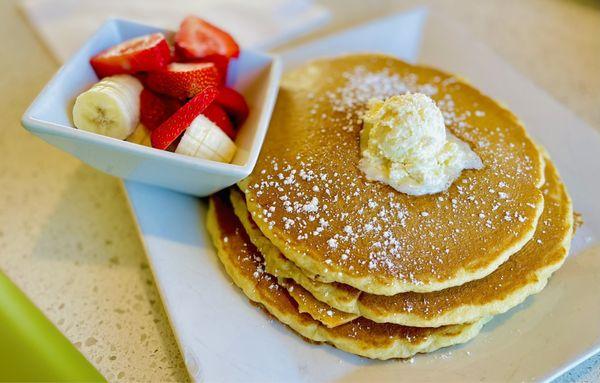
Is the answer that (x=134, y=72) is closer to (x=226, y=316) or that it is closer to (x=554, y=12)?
(x=226, y=316)

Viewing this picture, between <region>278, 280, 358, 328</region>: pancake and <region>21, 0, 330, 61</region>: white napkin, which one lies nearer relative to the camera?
<region>278, 280, 358, 328</region>: pancake

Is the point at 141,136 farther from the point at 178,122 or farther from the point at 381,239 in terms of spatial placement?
the point at 381,239

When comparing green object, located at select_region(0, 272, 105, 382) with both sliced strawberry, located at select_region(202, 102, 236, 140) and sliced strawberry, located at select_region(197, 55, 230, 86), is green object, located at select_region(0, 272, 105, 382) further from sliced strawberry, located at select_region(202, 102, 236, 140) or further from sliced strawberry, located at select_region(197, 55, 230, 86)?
sliced strawberry, located at select_region(197, 55, 230, 86)

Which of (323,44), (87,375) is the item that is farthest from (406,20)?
(87,375)

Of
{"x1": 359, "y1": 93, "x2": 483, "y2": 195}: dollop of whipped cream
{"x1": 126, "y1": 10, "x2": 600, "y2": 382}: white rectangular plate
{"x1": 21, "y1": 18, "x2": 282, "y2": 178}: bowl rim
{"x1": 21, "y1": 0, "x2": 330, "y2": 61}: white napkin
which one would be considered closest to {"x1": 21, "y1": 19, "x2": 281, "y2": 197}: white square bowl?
{"x1": 21, "y1": 18, "x2": 282, "y2": 178}: bowl rim

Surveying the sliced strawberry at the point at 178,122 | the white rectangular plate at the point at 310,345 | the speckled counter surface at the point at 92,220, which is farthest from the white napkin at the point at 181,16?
the white rectangular plate at the point at 310,345

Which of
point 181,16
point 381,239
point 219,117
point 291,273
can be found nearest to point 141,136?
point 219,117
